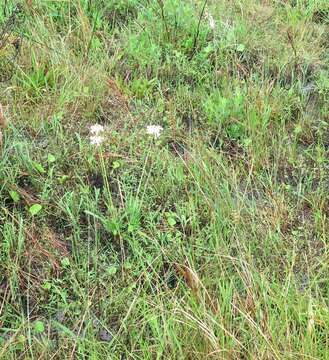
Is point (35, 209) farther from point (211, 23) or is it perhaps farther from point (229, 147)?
point (211, 23)

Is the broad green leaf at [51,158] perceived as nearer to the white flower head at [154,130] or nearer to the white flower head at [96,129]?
the white flower head at [96,129]

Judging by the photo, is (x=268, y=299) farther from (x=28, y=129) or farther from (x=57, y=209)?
(x=28, y=129)

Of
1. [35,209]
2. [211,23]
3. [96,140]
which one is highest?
[211,23]

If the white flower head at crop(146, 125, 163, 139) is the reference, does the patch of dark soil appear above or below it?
below

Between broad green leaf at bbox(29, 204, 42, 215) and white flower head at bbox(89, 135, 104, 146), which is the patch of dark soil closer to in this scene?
white flower head at bbox(89, 135, 104, 146)

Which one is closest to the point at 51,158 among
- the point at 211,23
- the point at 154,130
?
the point at 154,130

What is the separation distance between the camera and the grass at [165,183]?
208cm

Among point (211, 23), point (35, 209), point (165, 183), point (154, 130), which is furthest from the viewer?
point (211, 23)

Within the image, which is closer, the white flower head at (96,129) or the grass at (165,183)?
the grass at (165,183)

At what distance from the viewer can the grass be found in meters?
2.08

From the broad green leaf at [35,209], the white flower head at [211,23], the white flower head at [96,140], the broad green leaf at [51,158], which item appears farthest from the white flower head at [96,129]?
the white flower head at [211,23]

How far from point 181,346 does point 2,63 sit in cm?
190

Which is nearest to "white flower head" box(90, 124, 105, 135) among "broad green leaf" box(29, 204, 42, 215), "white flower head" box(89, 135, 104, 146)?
"white flower head" box(89, 135, 104, 146)

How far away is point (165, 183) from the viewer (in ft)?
8.55
